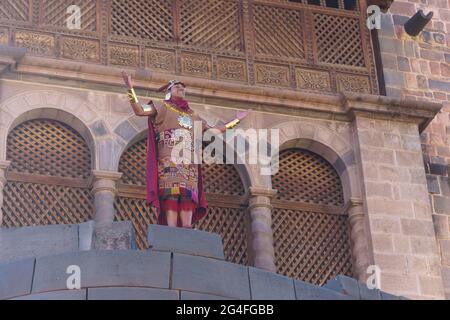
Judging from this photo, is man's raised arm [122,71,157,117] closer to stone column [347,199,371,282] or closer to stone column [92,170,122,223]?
stone column [92,170,122,223]

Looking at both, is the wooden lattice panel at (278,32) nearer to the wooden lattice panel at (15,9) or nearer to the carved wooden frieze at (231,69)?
the carved wooden frieze at (231,69)

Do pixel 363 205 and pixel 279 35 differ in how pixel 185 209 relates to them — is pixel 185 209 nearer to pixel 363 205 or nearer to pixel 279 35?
pixel 363 205

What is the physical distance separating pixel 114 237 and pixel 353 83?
7083 mm

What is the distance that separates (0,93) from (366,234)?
524 cm

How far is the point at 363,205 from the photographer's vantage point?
1778 cm

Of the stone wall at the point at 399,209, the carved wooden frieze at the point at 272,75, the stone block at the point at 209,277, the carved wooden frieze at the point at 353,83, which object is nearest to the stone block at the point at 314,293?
the stone block at the point at 209,277

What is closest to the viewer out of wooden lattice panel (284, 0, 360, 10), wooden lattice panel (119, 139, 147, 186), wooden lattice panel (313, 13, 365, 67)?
wooden lattice panel (119, 139, 147, 186)

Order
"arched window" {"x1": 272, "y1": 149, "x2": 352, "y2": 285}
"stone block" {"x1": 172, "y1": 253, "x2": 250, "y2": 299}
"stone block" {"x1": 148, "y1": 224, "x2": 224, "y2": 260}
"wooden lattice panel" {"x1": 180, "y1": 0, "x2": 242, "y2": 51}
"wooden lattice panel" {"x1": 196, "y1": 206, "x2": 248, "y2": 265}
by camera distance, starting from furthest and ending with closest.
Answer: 1. "wooden lattice panel" {"x1": 180, "y1": 0, "x2": 242, "y2": 51}
2. "arched window" {"x1": 272, "y1": 149, "x2": 352, "y2": 285}
3. "wooden lattice panel" {"x1": 196, "y1": 206, "x2": 248, "y2": 265}
4. "stone block" {"x1": 148, "y1": 224, "x2": 224, "y2": 260}
5. "stone block" {"x1": 172, "y1": 253, "x2": 250, "y2": 299}

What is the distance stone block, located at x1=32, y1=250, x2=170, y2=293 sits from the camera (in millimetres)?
12320

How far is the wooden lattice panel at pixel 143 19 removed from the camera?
18.4 metres

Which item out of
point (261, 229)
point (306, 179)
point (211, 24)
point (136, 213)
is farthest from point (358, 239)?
point (211, 24)

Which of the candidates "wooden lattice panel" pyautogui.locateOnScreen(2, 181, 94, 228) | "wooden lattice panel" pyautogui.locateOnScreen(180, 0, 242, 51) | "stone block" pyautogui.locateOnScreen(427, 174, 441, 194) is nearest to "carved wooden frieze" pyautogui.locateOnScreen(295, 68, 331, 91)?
"wooden lattice panel" pyautogui.locateOnScreen(180, 0, 242, 51)

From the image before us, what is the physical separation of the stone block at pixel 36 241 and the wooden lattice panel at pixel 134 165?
13.5ft

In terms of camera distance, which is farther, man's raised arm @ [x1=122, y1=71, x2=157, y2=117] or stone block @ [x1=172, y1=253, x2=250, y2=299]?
man's raised arm @ [x1=122, y1=71, x2=157, y2=117]
